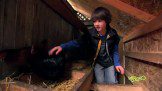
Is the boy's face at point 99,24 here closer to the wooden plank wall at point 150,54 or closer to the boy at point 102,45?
the boy at point 102,45

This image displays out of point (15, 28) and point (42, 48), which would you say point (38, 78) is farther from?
point (15, 28)

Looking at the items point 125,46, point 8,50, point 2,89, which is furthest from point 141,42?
point 2,89

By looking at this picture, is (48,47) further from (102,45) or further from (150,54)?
(150,54)

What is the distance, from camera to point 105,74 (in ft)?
13.5

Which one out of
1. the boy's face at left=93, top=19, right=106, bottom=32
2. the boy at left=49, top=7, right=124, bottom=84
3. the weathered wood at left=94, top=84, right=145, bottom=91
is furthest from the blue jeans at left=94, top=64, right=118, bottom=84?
the weathered wood at left=94, top=84, right=145, bottom=91

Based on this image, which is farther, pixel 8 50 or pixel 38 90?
pixel 8 50

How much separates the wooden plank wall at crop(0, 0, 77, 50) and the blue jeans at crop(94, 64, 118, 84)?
999mm

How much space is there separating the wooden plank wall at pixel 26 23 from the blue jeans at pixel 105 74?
999mm

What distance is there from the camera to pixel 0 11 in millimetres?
3105

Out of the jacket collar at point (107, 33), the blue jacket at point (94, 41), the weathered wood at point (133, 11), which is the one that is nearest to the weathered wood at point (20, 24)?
the blue jacket at point (94, 41)

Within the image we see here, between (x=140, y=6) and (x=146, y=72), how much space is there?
101 centimetres

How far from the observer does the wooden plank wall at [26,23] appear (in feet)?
10.6

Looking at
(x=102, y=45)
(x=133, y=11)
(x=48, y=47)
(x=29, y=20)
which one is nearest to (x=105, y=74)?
(x=102, y=45)

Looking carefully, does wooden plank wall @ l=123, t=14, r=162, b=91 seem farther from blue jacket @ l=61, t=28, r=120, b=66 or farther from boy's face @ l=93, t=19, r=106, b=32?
boy's face @ l=93, t=19, r=106, b=32
